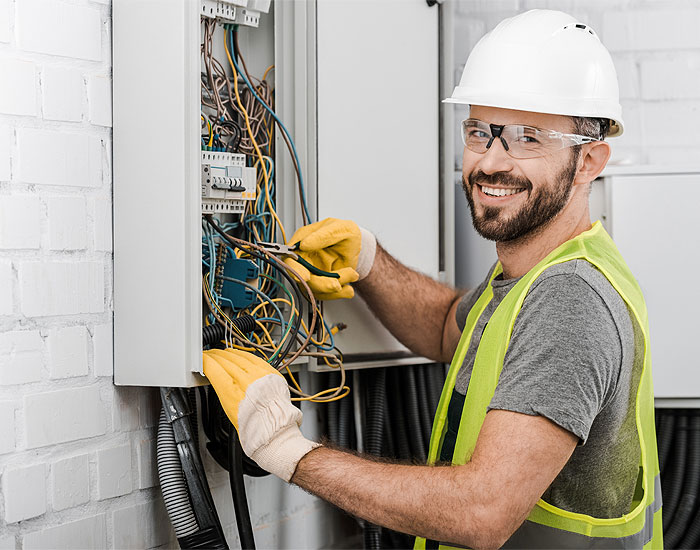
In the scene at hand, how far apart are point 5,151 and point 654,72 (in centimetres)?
159

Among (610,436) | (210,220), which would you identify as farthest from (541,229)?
(210,220)

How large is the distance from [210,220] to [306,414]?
61 centimetres

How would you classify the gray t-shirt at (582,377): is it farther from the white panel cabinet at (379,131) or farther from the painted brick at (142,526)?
the painted brick at (142,526)

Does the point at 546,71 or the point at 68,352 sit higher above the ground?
the point at 546,71

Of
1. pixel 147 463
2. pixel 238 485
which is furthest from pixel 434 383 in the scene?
pixel 147 463

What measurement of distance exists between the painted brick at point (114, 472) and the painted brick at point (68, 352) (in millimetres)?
158

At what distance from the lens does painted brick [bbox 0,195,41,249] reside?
48.2 inches

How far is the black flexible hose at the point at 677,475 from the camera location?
6.59 ft

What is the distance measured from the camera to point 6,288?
1224 mm

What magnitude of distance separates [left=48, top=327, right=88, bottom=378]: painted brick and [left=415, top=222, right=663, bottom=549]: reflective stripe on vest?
0.66 meters

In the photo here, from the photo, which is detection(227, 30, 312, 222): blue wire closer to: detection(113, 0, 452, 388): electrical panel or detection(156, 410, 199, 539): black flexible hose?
detection(113, 0, 452, 388): electrical panel

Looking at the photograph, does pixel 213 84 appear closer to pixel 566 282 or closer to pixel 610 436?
pixel 566 282

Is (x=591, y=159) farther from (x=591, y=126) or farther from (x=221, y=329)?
(x=221, y=329)

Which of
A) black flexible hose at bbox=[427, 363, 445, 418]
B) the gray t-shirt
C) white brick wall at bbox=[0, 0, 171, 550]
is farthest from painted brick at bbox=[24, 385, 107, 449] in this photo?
black flexible hose at bbox=[427, 363, 445, 418]
